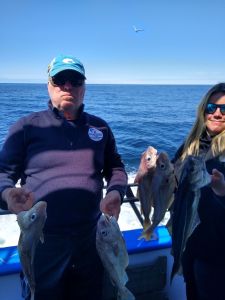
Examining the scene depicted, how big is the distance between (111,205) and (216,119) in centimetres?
113

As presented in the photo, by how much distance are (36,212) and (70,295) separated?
1.16 metres

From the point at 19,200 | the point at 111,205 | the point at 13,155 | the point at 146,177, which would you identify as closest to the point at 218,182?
the point at 146,177

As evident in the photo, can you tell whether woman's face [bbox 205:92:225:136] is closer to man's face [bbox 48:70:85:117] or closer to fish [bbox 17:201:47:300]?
man's face [bbox 48:70:85:117]

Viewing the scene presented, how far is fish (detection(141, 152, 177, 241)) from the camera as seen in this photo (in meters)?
2.11

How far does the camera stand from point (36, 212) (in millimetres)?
1842

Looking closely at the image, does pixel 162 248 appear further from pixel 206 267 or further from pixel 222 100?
pixel 222 100

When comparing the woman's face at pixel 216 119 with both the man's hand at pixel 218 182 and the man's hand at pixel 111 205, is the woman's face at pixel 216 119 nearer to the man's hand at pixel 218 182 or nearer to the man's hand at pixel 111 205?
the man's hand at pixel 218 182

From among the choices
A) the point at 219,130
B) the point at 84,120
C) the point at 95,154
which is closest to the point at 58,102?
the point at 84,120

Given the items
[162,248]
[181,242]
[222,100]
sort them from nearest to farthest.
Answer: [181,242] → [222,100] → [162,248]

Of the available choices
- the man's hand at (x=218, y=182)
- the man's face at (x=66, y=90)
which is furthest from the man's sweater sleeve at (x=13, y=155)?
the man's hand at (x=218, y=182)

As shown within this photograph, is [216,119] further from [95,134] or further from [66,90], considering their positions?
[66,90]

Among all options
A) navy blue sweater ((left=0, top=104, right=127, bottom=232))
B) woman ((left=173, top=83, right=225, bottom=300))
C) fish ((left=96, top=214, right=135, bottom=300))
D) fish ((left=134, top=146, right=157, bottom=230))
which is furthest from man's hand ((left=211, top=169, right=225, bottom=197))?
navy blue sweater ((left=0, top=104, right=127, bottom=232))

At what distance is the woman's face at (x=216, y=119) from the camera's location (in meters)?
2.66

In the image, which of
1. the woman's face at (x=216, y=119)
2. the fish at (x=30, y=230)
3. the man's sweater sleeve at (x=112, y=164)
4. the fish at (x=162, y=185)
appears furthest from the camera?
the man's sweater sleeve at (x=112, y=164)
